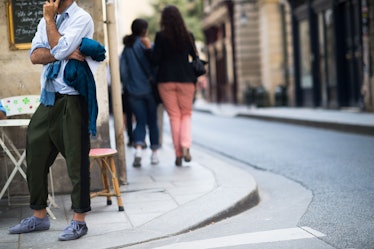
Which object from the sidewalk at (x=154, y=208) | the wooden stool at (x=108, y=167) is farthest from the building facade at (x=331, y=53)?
the wooden stool at (x=108, y=167)

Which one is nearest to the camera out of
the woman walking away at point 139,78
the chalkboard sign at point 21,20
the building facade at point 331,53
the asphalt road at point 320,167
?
the asphalt road at point 320,167

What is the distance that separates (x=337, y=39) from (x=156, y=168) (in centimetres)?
1271

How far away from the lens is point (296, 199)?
6352 mm

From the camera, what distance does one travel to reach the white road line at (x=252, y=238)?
181 inches

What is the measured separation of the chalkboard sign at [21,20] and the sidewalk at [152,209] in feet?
5.00

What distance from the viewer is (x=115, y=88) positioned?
7121 millimetres

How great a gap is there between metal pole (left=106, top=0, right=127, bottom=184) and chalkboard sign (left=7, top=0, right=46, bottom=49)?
2.70 feet

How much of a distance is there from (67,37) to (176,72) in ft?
12.8

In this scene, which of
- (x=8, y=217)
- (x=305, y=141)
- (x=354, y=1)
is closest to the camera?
(x=8, y=217)

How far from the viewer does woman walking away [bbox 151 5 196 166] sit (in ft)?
28.1

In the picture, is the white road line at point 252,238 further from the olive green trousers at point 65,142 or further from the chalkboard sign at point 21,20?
the chalkboard sign at point 21,20

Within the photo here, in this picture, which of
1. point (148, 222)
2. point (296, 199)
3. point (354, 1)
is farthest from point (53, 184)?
point (354, 1)

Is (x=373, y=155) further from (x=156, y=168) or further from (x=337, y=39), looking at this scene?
(x=337, y=39)

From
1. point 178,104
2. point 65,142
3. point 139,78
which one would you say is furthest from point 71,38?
point 139,78
